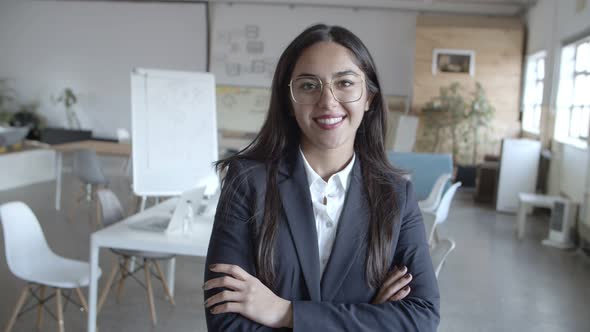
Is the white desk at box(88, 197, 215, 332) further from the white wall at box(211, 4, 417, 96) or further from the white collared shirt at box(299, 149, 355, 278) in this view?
the white wall at box(211, 4, 417, 96)

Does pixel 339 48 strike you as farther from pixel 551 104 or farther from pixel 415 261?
pixel 551 104

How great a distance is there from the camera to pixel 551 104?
823 cm

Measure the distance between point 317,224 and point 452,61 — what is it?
9.90m

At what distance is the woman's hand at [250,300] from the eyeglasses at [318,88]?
488mm

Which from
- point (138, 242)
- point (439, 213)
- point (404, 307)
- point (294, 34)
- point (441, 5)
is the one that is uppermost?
point (441, 5)

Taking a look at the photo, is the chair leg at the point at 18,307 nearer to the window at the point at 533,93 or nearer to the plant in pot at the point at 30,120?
the window at the point at 533,93

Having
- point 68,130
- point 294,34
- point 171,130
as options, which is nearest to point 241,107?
point 294,34

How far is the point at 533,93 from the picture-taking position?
32.9ft

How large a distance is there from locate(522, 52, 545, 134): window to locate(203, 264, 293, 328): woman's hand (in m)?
8.87

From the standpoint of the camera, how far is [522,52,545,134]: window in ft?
31.1

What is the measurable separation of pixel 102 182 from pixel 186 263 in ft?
8.25

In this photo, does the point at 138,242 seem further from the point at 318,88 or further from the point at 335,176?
the point at 318,88

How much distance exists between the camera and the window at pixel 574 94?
7.18m

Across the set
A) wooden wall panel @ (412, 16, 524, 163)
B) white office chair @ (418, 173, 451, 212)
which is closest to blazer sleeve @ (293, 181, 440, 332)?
white office chair @ (418, 173, 451, 212)
